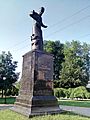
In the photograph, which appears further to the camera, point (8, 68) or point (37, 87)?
point (8, 68)

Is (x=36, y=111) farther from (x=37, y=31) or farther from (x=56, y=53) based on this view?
(x=56, y=53)

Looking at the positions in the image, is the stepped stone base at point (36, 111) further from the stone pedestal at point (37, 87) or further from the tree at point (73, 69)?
the tree at point (73, 69)

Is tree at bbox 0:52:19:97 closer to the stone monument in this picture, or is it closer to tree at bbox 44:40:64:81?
tree at bbox 44:40:64:81

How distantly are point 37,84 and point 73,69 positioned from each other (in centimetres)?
3329

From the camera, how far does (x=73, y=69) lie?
42.8 meters

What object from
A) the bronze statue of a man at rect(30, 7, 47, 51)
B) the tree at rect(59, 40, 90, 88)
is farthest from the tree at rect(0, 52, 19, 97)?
the bronze statue of a man at rect(30, 7, 47, 51)

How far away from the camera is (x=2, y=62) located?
35.2m

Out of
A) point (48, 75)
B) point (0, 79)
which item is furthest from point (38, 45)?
point (0, 79)

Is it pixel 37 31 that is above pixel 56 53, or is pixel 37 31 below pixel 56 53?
below

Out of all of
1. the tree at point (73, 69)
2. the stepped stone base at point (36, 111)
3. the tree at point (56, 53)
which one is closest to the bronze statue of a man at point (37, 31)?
the stepped stone base at point (36, 111)

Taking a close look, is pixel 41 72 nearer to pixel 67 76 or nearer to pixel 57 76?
pixel 67 76

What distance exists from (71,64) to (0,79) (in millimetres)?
16734

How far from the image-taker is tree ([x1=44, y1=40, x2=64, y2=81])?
45784 millimetres

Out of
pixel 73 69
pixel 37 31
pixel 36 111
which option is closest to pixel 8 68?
pixel 73 69
